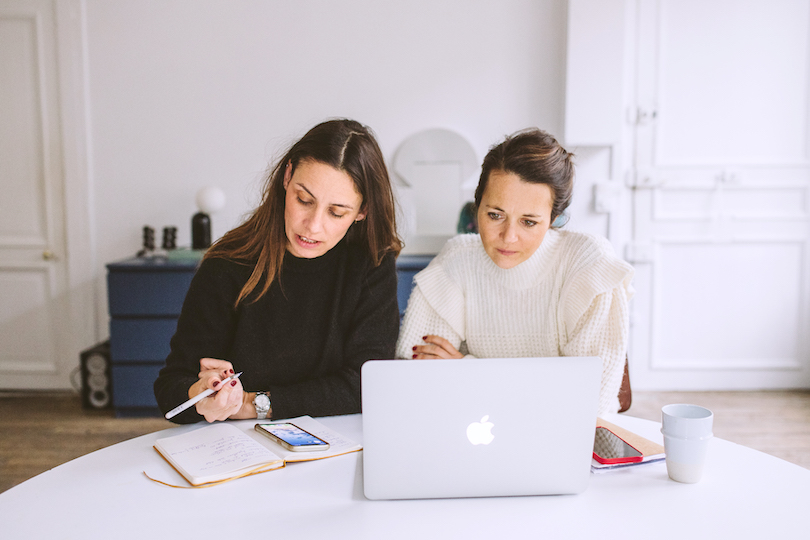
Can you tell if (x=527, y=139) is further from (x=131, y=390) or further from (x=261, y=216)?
(x=131, y=390)

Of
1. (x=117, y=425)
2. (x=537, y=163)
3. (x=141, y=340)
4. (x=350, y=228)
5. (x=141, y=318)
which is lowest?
(x=117, y=425)

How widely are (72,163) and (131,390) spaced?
4.32 ft

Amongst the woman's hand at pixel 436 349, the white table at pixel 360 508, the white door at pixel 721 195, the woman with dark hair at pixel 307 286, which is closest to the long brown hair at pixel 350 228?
the woman with dark hair at pixel 307 286

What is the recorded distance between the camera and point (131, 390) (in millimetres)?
2875

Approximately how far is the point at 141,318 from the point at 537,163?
87.5 inches

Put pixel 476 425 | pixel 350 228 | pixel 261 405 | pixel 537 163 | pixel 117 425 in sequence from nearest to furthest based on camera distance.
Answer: pixel 476 425 < pixel 261 405 < pixel 537 163 < pixel 350 228 < pixel 117 425

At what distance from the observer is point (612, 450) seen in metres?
1.02

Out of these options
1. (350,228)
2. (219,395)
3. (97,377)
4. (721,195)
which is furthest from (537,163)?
(97,377)

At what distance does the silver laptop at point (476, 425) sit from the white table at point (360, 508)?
36 mm

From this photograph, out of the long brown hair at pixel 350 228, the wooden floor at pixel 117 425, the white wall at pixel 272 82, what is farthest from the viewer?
the white wall at pixel 272 82

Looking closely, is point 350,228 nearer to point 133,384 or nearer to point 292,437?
point 292,437

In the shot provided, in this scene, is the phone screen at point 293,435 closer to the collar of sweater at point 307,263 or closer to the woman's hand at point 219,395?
the woman's hand at point 219,395

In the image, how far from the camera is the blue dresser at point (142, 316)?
2826 mm

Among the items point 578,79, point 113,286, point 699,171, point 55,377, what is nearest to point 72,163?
point 113,286
